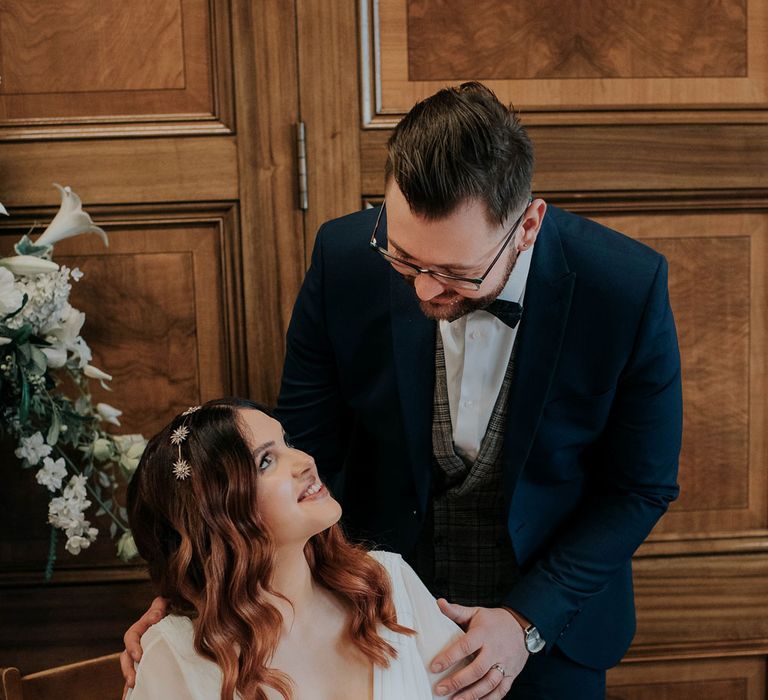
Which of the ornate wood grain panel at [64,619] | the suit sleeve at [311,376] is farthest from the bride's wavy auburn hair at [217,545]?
the ornate wood grain panel at [64,619]

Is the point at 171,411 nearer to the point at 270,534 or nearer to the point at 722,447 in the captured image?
the point at 270,534

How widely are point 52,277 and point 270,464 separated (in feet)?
1.83

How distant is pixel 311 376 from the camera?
1.69 meters

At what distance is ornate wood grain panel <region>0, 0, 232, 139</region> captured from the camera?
74.1 inches

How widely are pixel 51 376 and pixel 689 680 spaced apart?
163cm

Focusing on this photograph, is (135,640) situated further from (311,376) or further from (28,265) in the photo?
(28,265)

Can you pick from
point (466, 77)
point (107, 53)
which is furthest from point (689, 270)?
point (107, 53)

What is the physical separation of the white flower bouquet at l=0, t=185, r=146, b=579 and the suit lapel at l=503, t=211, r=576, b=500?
0.74 meters

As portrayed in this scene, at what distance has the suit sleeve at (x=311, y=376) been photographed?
1.65 meters

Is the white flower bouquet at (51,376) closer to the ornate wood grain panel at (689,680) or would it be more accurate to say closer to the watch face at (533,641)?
the watch face at (533,641)

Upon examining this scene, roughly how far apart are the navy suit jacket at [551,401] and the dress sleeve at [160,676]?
47cm

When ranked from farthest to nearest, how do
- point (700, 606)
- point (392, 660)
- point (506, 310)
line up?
point (700, 606) → point (506, 310) → point (392, 660)

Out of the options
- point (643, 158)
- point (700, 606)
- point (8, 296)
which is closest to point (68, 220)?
point (8, 296)

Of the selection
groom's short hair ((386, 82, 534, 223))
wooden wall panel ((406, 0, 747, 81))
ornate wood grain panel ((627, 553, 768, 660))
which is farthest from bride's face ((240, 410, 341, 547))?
ornate wood grain panel ((627, 553, 768, 660))
